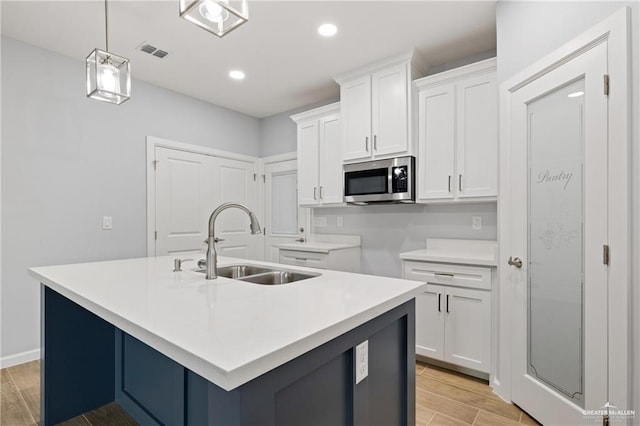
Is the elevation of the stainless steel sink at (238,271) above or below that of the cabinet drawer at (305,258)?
above

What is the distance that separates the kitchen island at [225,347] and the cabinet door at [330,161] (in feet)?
5.54

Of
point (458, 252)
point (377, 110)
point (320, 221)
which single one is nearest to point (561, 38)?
point (377, 110)

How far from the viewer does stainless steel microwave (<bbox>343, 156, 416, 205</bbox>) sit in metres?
2.89

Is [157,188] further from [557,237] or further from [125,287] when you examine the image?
[557,237]

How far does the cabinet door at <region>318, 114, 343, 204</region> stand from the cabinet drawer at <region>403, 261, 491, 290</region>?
3.69ft

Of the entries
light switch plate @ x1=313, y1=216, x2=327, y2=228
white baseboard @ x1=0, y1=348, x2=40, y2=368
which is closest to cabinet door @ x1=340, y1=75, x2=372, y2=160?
light switch plate @ x1=313, y1=216, x2=327, y2=228

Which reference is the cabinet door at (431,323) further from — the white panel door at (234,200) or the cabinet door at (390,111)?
the white panel door at (234,200)

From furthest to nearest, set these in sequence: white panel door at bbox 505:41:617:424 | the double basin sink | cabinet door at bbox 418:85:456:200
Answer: cabinet door at bbox 418:85:456:200 → the double basin sink → white panel door at bbox 505:41:617:424

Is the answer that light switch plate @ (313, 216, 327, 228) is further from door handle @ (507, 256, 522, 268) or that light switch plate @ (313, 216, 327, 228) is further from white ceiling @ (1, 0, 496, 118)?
door handle @ (507, 256, 522, 268)

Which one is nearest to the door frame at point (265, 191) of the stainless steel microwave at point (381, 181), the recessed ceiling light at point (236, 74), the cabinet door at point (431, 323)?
the stainless steel microwave at point (381, 181)

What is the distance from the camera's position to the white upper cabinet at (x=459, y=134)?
2.52 meters

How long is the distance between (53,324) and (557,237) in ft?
9.29

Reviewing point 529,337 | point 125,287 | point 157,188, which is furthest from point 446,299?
point 157,188

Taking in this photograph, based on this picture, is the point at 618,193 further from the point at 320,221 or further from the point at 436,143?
the point at 320,221
